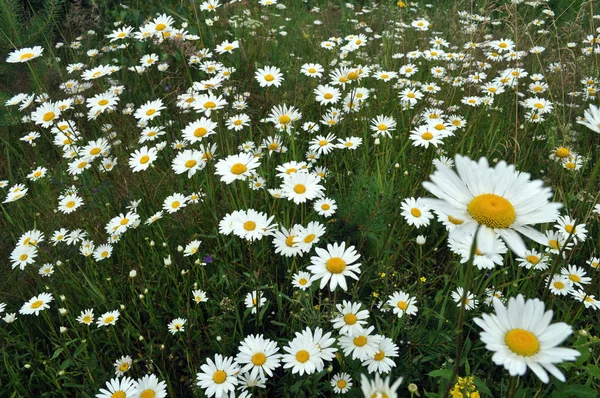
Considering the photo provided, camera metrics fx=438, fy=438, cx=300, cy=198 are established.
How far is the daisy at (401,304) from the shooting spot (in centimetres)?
166

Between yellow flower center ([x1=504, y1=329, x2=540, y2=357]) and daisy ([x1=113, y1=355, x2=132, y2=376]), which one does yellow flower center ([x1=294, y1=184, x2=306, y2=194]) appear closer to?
daisy ([x1=113, y1=355, x2=132, y2=376])

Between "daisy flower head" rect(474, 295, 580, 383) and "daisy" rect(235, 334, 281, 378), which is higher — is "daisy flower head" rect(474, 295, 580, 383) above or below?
above

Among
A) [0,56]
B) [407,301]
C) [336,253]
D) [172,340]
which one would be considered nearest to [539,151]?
[407,301]

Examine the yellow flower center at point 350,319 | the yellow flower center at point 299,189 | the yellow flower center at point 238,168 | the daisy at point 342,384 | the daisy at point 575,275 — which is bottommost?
the daisy at point 575,275

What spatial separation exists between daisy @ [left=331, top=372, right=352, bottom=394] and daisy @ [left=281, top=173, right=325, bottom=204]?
725 mm

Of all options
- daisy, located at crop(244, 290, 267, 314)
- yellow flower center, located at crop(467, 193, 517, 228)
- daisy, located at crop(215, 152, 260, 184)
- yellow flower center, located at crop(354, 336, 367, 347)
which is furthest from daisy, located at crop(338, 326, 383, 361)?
daisy, located at crop(215, 152, 260, 184)

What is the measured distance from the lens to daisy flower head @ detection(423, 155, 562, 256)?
92 cm

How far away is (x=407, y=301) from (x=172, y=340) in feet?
3.47

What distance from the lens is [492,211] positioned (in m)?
0.94

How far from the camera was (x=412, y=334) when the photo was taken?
1.70 m

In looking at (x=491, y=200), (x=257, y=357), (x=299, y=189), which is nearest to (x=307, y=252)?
(x=299, y=189)

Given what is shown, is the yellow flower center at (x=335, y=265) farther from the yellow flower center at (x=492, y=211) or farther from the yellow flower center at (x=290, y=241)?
the yellow flower center at (x=492, y=211)

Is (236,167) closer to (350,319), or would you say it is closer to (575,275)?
(350,319)

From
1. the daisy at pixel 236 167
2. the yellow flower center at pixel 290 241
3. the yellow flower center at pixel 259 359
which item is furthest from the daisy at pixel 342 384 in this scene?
the daisy at pixel 236 167
